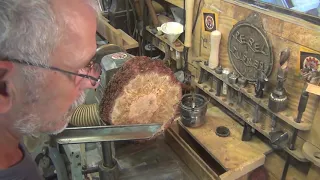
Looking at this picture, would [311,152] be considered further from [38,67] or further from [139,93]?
[38,67]

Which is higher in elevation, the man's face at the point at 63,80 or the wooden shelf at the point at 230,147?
the man's face at the point at 63,80

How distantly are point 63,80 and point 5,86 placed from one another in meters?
0.11

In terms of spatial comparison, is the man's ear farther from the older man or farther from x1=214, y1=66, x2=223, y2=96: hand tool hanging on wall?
x1=214, y1=66, x2=223, y2=96: hand tool hanging on wall

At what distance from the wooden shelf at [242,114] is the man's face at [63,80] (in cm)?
76

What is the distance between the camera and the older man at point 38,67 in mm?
493

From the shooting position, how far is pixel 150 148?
1239 millimetres

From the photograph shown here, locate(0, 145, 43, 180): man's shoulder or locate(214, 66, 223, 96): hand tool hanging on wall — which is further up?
locate(0, 145, 43, 180): man's shoulder

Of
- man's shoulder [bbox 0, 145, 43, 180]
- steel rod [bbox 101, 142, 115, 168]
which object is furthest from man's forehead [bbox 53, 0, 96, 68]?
steel rod [bbox 101, 142, 115, 168]

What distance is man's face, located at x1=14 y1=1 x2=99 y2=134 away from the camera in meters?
0.55

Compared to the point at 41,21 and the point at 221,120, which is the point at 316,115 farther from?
the point at 41,21

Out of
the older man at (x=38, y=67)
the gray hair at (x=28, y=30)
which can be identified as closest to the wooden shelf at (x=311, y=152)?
the older man at (x=38, y=67)

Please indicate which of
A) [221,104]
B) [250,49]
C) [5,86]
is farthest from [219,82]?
[5,86]

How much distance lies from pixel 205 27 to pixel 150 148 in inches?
23.1

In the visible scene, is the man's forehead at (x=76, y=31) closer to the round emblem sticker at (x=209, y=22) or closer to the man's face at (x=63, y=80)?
the man's face at (x=63, y=80)
